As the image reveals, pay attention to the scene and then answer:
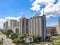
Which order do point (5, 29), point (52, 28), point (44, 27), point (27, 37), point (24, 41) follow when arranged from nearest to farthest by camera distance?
point (24, 41) < point (27, 37) < point (44, 27) < point (5, 29) < point (52, 28)

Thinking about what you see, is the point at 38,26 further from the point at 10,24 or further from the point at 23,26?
the point at 10,24

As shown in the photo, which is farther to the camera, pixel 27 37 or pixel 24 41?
pixel 27 37

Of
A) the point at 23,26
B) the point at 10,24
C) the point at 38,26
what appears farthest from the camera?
the point at 10,24

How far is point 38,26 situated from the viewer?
23.9 feet

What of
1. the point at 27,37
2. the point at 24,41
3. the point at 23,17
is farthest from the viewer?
the point at 23,17

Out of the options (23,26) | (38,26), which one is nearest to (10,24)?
(23,26)

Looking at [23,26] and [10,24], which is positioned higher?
[10,24]

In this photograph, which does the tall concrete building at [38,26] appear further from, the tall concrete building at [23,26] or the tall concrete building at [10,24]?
the tall concrete building at [10,24]

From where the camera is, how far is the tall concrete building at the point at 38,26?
7.14 metres

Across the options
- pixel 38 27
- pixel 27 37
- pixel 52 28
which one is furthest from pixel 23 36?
pixel 52 28

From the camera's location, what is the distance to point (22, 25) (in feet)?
25.0

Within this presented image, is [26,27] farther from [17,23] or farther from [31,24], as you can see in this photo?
[17,23]

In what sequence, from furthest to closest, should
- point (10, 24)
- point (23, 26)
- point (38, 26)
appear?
point (10, 24)
point (23, 26)
point (38, 26)

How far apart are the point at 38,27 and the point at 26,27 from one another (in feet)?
2.22
